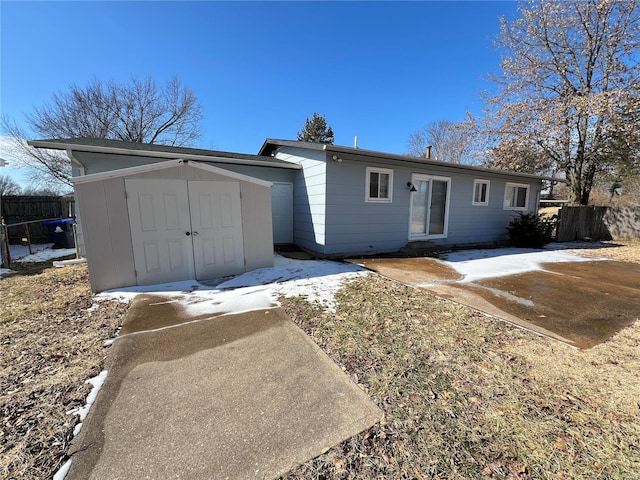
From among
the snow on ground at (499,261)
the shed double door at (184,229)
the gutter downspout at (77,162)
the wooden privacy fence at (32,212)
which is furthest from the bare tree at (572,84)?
the wooden privacy fence at (32,212)

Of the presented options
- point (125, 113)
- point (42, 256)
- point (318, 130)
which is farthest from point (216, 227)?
point (318, 130)

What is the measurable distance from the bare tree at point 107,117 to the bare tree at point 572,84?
755 inches

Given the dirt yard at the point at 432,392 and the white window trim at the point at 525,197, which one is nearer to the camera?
the dirt yard at the point at 432,392

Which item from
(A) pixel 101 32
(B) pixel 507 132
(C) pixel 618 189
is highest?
(A) pixel 101 32

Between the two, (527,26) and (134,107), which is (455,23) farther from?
(134,107)

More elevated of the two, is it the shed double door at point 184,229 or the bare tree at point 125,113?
the bare tree at point 125,113

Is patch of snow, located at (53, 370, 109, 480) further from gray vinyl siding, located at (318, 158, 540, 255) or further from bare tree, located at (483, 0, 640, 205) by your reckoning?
bare tree, located at (483, 0, 640, 205)

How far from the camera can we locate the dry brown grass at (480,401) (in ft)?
4.83

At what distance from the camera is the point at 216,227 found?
5.09 meters

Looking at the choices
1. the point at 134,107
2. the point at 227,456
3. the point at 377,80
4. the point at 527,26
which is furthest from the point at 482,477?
the point at 134,107

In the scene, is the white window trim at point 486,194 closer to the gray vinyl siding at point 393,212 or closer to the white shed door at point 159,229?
the gray vinyl siding at point 393,212

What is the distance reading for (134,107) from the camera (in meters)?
17.2

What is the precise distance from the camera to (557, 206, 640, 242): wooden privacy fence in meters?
11.0

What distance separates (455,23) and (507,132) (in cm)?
639
